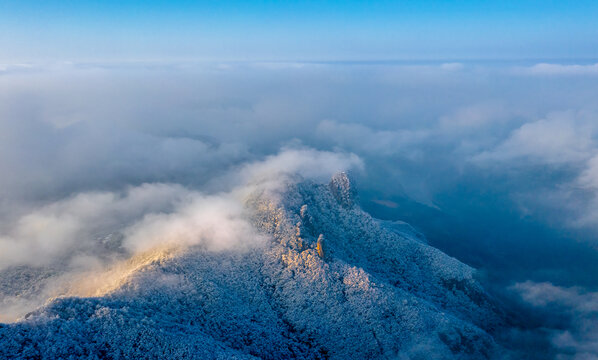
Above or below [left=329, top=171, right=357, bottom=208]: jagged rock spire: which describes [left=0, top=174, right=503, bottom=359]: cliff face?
below

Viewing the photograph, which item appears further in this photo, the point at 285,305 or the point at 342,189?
the point at 342,189

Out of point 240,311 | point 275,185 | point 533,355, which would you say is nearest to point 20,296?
point 240,311

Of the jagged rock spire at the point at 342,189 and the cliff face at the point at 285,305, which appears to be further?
the jagged rock spire at the point at 342,189

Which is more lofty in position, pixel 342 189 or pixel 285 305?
pixel 342 189

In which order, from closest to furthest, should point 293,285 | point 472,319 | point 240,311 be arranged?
point 240,311 < point 293,285 < point 472,319

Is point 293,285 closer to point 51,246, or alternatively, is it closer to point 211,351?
point 211,351

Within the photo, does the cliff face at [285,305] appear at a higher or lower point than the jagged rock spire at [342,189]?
lower

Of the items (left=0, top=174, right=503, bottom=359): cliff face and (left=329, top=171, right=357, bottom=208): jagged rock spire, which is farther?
(left=329, top=171, right=357, bottom=208): jagged rock spire

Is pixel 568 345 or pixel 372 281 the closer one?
pixel 372 281
